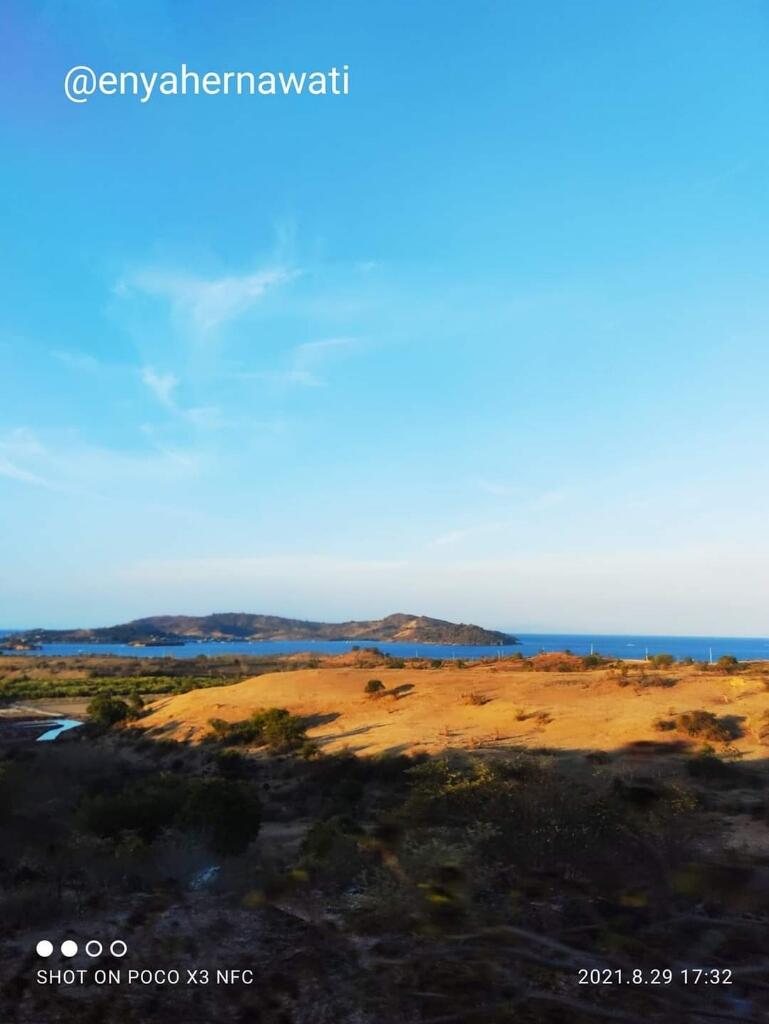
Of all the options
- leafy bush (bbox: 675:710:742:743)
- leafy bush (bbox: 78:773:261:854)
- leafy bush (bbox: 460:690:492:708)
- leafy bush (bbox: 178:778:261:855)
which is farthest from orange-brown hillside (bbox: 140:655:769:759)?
leafy bush (bbox: 178:778:261:855)

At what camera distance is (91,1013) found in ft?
28.6

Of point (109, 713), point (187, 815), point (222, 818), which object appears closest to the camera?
point (222, 818)

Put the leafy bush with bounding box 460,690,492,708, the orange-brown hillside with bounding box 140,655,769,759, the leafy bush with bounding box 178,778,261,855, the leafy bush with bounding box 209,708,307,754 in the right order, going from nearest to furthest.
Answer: the leafy bush with bounding box 178,778,261,855 < the orange-brown hillside with bounding box 140,655,769,759 < the leafy bush with bounding box 209,708,307,754 < the leafy bush with bounding box 460,690,492,708

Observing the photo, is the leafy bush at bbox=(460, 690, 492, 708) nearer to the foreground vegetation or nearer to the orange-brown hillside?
the orange-brown hillside

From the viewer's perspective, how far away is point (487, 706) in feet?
120

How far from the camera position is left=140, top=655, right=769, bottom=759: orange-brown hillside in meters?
29.9

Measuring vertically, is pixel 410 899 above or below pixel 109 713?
above

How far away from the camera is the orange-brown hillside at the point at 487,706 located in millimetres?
29891

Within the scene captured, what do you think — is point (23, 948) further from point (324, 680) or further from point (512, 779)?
point (324, 680)

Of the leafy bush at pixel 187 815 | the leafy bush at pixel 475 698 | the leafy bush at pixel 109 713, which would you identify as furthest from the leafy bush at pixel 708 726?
the leafy bush at pixel 109 713

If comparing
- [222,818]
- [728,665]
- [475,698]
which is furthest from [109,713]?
[728,665]

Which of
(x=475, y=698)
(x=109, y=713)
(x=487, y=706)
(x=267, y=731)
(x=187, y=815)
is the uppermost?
(x=187, y=815)

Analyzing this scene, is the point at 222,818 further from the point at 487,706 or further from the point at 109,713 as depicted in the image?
the point at 109,713

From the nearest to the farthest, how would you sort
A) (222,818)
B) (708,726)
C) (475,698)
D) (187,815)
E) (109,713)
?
(222,818), (187,815), (708,726), (475,698), (109,713)
